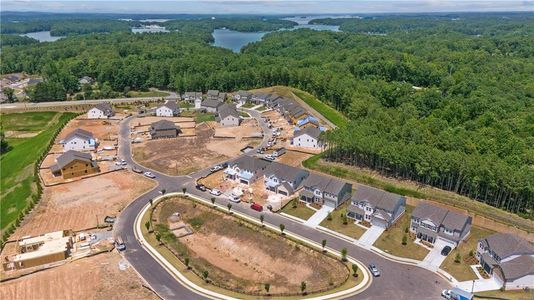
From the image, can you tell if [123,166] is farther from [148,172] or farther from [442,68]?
[442,68]

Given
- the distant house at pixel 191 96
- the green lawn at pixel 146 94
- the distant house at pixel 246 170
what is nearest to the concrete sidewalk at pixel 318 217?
the distant house at pixel 246 170

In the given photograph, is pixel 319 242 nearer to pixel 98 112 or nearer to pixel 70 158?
pixel 70 158

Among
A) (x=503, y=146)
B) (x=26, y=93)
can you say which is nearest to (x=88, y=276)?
(x=503, y=146)

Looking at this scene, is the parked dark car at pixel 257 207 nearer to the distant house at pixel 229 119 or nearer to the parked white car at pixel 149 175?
the parked white car at pixel 149 175

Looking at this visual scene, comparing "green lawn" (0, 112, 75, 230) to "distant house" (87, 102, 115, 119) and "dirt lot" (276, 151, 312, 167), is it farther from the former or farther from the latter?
"dirt lot" (276, 151, 312, 167)

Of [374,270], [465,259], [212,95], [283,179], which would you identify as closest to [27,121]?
[212,95]

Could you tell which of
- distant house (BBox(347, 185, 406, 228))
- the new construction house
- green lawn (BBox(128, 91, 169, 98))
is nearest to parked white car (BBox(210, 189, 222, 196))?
distant house (BBox(347, 185, 406, 228))
